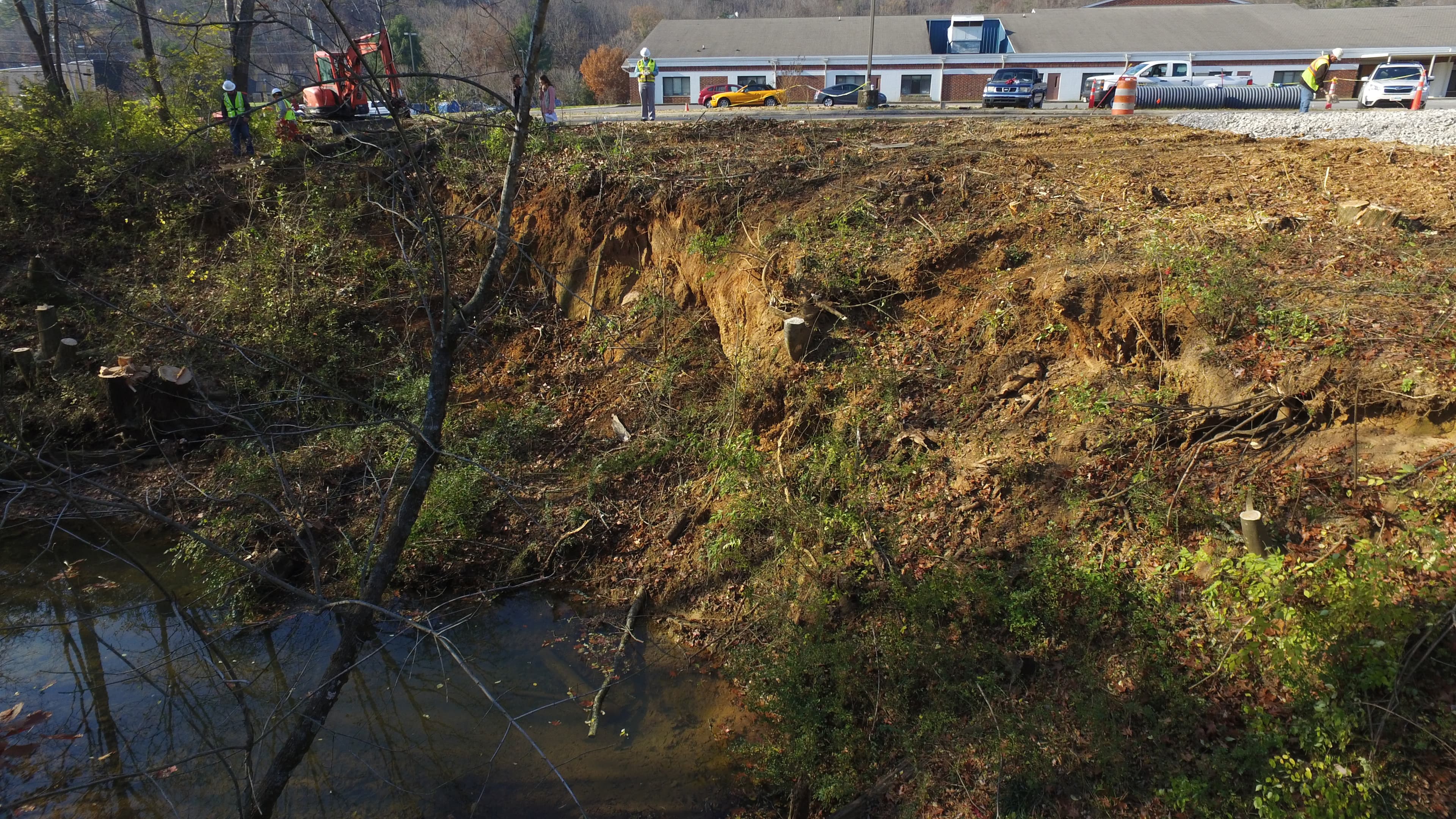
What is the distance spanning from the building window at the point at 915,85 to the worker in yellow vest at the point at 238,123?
30.8 m

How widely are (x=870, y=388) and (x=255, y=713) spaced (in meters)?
5.88

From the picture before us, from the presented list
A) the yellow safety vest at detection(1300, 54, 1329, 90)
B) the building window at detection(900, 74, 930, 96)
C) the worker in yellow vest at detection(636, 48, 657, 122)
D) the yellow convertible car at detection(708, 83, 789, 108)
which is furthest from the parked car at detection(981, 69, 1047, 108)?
the building window at detection(900, 74, 930, 96)

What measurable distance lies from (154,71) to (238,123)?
523cm

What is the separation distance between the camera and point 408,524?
4.43m

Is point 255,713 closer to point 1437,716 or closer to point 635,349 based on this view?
point 635,349

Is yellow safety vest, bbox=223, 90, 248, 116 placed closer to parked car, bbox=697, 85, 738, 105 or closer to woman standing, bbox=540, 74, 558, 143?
woman standing, bbox=540, 74, 558, 143

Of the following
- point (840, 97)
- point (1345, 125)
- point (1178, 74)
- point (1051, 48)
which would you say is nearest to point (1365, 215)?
point (1345, 125)

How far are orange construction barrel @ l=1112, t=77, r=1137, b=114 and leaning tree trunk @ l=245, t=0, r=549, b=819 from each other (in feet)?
45.1

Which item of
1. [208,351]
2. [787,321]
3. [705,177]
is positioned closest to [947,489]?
[787,321]

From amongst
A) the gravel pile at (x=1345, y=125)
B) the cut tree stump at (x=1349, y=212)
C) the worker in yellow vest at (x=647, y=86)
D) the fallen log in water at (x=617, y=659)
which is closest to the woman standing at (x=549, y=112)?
the worker in yellow vest at (x=647, y=86)

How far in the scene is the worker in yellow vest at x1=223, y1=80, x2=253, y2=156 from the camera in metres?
11.5

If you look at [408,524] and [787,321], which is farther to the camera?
[787,321]

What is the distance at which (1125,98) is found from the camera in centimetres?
1450

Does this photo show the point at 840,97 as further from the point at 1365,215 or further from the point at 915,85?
the point at 1365,215
